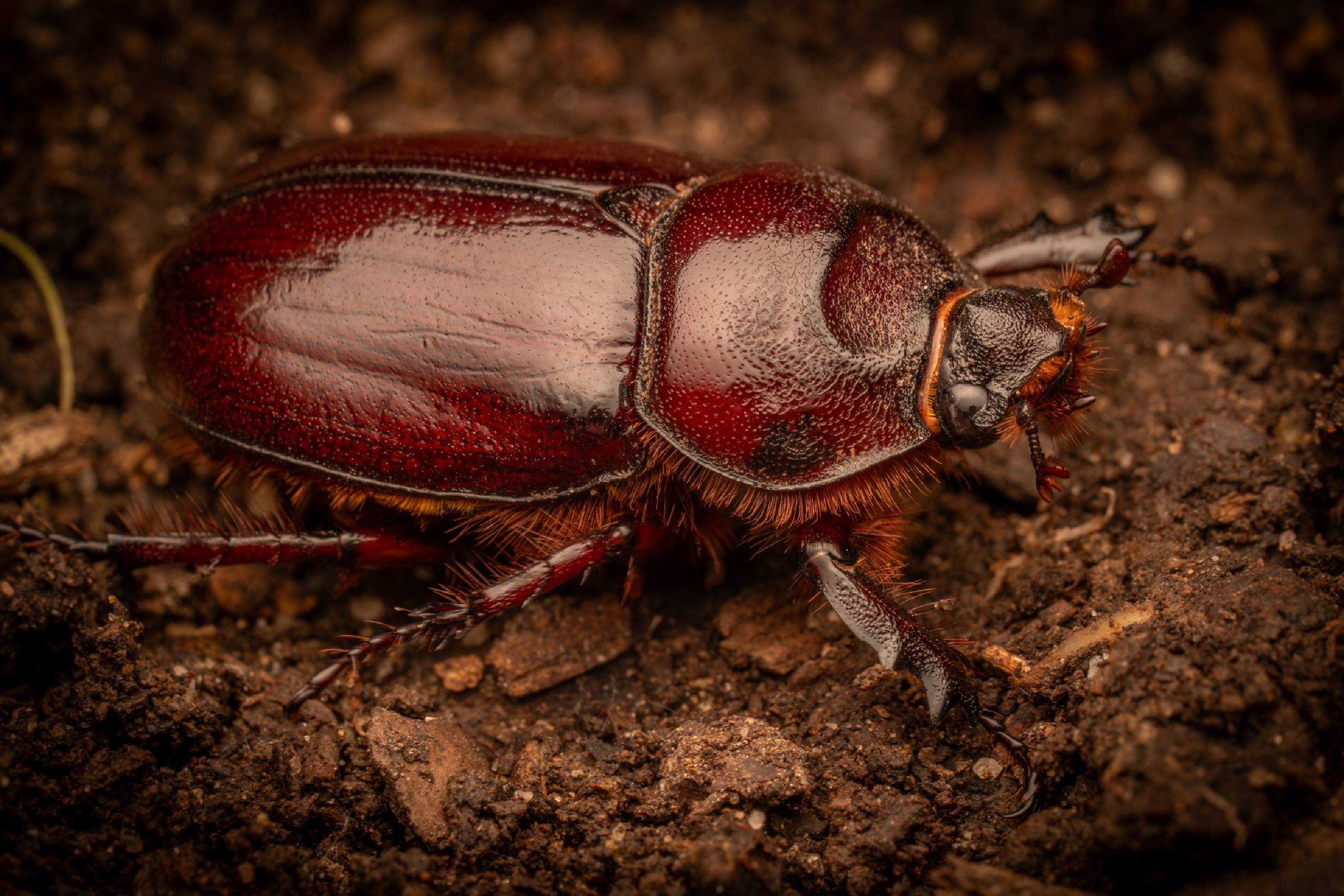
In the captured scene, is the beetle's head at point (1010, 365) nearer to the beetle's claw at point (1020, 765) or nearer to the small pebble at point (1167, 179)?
the beetle's claw at point (1020, 765)

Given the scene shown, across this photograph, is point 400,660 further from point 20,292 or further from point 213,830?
point 20,292

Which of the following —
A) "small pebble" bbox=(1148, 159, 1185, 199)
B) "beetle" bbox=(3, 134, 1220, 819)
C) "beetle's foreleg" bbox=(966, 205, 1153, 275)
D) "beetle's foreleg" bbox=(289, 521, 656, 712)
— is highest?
"small pebble" bbox=(1148, 159, 1185, 199)

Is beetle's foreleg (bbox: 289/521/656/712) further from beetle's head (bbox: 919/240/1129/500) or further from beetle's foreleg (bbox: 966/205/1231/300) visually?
beetle's foreleg (bbox: 966/205/1231/300)

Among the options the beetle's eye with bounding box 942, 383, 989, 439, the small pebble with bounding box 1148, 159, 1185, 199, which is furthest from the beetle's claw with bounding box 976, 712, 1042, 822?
the small pebble with bounding box 1148, 159, 1185, 199

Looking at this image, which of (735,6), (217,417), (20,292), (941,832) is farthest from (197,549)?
(735,6)

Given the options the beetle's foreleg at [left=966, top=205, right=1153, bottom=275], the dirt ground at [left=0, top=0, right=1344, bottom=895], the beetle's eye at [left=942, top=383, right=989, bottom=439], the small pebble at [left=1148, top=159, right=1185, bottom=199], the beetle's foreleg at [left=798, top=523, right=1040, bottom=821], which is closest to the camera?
the dirt ground at [left=0, top=0, right=1344, bottom=895]

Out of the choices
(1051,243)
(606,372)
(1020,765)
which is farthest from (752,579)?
(1051,243)

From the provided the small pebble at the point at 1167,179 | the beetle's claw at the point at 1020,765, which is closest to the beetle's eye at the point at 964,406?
the beetle's claw at the point at 1020,765
